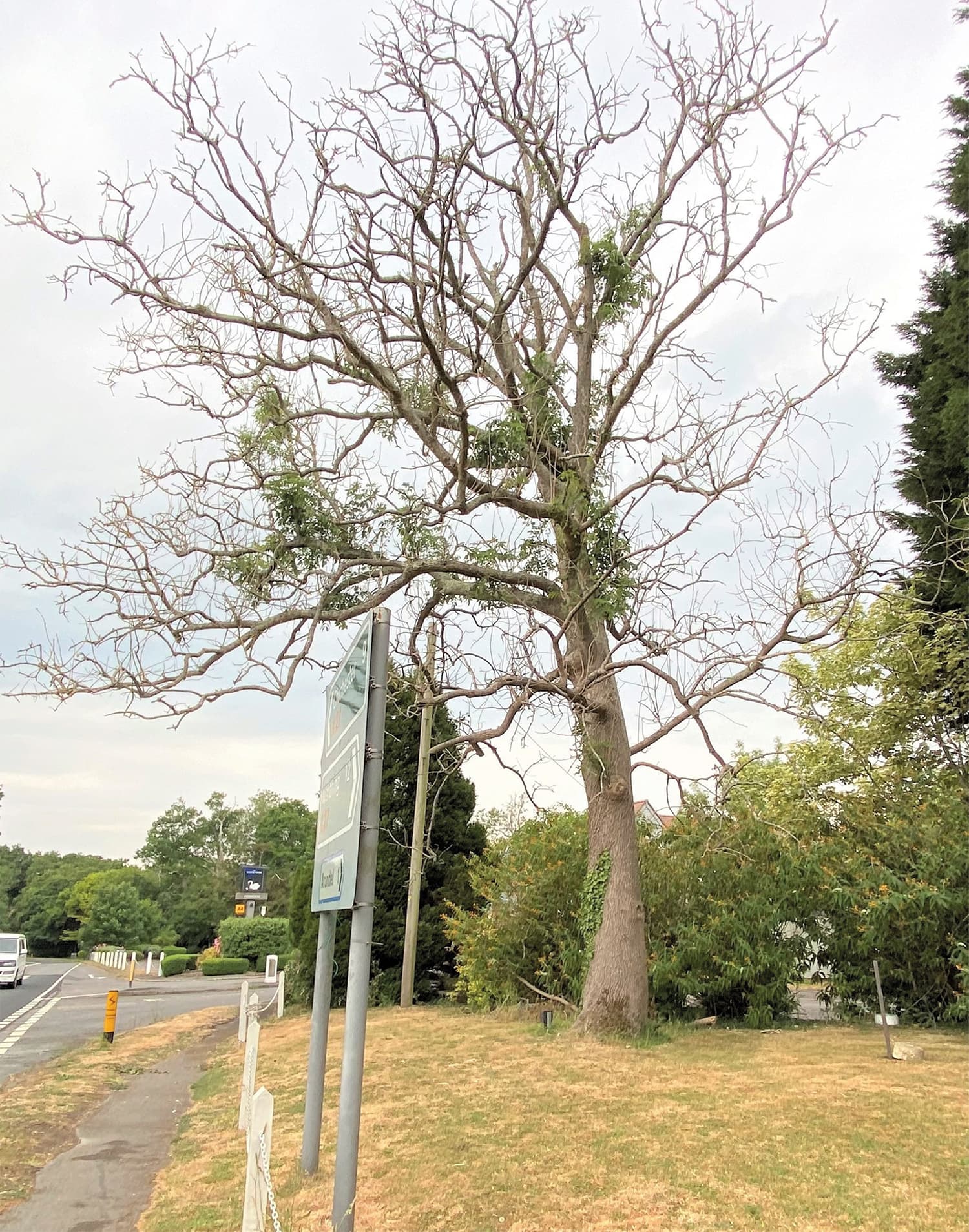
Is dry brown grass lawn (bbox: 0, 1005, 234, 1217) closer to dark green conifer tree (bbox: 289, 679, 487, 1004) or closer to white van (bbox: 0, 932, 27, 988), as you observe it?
dark green conifer tree (bbox: 289, 679, 487, 1004)

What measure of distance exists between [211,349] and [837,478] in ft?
26.0

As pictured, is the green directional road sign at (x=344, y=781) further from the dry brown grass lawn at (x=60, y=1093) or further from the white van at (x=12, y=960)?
the white van at (x=12, y=960)

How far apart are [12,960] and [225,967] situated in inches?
462

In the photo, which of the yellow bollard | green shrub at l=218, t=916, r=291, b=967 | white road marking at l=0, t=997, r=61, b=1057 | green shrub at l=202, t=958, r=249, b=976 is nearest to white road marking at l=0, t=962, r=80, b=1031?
white road marking at l=0, t=997, r=61, b=1057

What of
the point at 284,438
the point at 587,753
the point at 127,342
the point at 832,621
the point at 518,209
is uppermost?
the point at 518,209

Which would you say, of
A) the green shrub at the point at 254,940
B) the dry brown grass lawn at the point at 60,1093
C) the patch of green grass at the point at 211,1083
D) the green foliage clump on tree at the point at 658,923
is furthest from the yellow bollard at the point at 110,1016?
the green shrub at the point at 254,940

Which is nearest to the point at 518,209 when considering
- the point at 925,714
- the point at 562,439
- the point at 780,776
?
the point at 562,439

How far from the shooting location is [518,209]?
12.8m

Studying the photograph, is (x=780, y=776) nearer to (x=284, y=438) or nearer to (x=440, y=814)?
(x=440, y=814)

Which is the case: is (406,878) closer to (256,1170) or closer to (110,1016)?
(110,1016)

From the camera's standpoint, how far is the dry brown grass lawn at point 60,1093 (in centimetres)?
718

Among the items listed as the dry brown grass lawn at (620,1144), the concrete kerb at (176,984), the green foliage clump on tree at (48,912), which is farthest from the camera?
the green foliage clump on tree at (48,912)

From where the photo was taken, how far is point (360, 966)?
5.21 meters

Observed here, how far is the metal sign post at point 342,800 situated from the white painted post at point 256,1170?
1.24 metres
